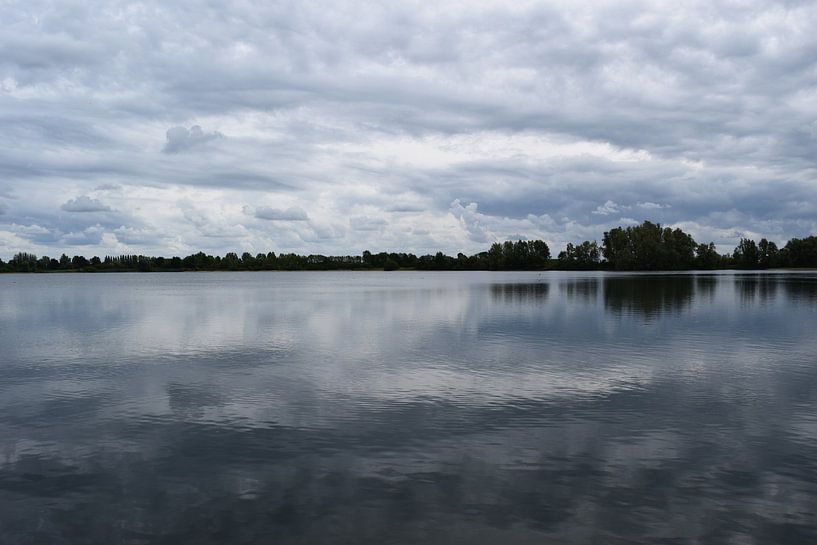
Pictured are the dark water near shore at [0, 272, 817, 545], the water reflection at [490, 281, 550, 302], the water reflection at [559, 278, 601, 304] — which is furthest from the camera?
the water reflection at [490, 281, 550, 302]

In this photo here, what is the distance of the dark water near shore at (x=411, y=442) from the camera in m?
13.0

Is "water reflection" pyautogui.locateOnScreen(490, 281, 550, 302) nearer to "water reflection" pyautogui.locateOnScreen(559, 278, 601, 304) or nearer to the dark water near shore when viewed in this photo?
"water reflection" pyautogui.locateOnScreen(559, 278, 601, 304)

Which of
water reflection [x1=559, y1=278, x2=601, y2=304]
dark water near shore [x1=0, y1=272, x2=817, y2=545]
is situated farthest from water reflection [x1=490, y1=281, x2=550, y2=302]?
dark water near shore [x1=0, y1=272, x2=817, y2=545]

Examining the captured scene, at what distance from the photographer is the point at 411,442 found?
18141 millimetres

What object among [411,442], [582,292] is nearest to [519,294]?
[582,292]

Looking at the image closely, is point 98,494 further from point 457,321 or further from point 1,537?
point 457,321

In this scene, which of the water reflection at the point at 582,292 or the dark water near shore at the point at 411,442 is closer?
the dark water near shore at the point at 411,442

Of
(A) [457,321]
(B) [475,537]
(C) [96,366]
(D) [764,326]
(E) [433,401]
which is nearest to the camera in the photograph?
(B) [475,537]

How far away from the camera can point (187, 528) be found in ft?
41.9

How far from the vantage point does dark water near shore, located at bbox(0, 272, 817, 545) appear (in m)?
13.0

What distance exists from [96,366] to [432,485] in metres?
24.3

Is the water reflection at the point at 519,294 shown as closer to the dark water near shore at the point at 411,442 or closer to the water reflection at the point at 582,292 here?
the water reflection at the point at 582,292

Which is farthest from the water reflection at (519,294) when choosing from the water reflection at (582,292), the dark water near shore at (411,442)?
the dark water near shore at (411,442)

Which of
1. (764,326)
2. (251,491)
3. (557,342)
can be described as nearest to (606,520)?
(251,491)
